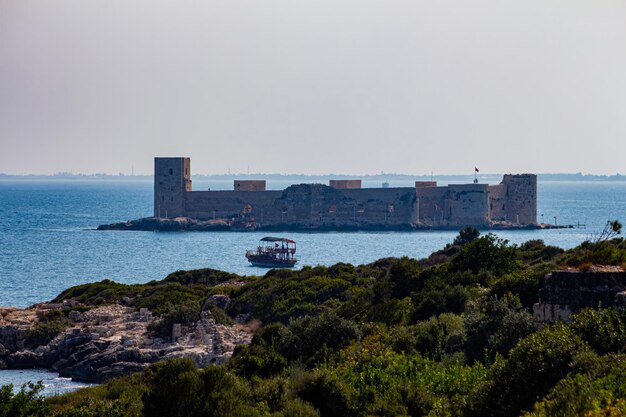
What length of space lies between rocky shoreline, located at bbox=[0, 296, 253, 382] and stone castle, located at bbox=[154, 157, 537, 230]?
4227 centimetres

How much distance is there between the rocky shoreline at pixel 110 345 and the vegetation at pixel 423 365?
3535mm

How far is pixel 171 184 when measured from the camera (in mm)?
63531

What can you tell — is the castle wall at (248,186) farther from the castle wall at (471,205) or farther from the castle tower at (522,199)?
the castle tower at (522,199)

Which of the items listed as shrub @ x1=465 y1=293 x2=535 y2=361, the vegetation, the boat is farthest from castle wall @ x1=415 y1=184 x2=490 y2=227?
shrub @ x1=465 y1=293 x2=535 y2=361

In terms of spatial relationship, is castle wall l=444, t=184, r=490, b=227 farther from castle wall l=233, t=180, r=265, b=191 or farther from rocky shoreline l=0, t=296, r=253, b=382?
rocky shoreline l=0, t=296, r=253, b=382

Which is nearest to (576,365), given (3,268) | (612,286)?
(612,286)

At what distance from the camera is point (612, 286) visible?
877cm

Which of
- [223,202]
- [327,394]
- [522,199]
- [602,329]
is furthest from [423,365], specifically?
[223,202]

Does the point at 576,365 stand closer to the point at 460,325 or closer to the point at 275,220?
the point at 460,325

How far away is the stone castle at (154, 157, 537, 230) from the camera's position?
62.8m

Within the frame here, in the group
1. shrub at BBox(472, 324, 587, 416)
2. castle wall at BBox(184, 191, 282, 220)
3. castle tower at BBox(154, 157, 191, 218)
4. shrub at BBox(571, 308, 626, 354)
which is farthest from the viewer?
castle wall at BBox(184, 191, 282, 220)

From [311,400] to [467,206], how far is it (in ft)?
178

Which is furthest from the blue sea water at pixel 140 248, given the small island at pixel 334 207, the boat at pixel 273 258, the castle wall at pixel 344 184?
the castle wall at pixel 344 184

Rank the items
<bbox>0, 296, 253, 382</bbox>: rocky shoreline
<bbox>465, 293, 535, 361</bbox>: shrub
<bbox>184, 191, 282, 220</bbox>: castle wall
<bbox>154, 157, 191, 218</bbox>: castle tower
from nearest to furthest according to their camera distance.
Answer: <bbox>465, 293, 535, 361</bbox>: shrub → <bbox>0, 296, 253, 382</bbox>: rocky shoreline → <bbox>154, 157, 191, 218</bbox>: castle tower → <bbox>184, 191, 282, 220</bbox>: castle wall
